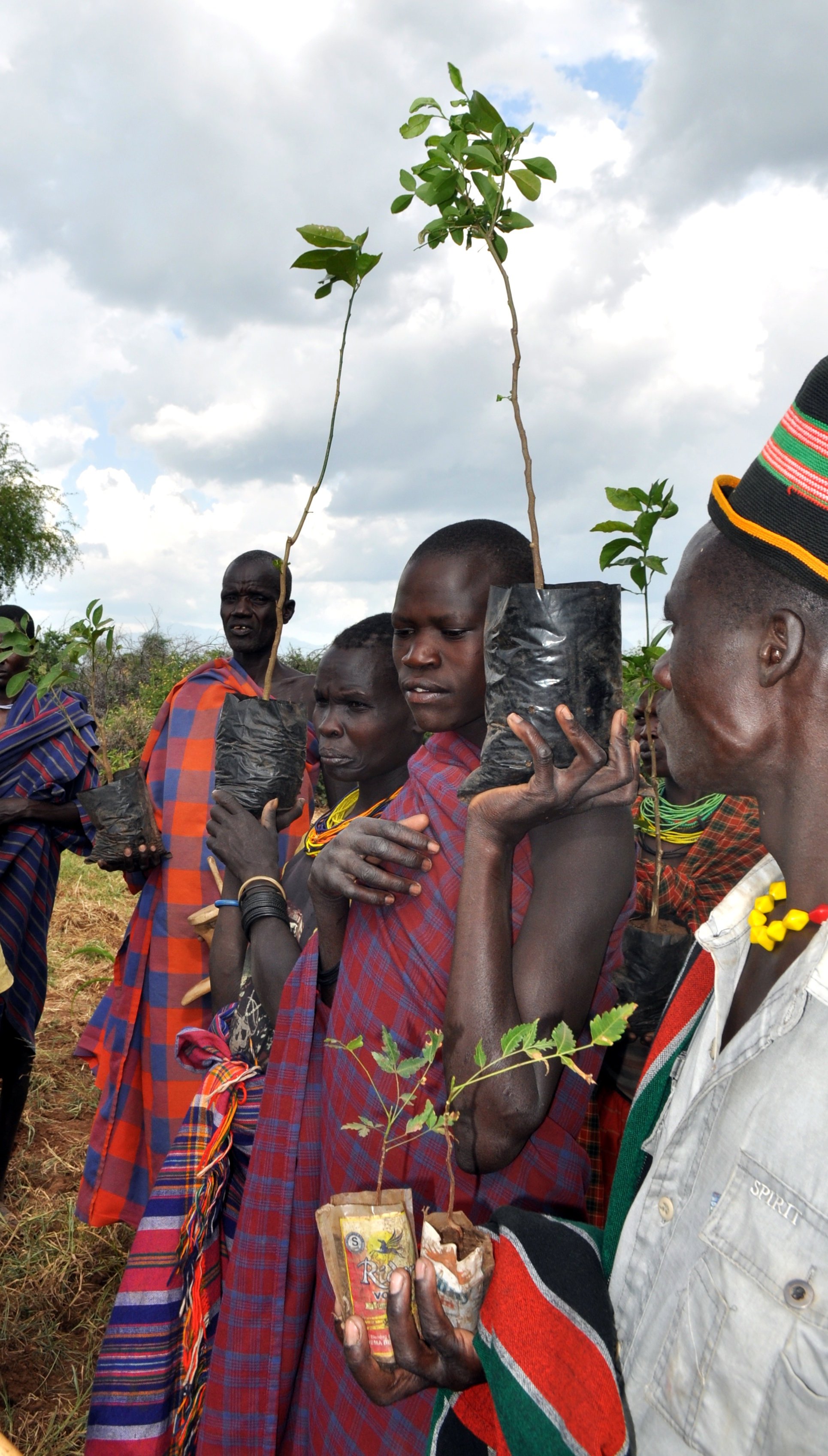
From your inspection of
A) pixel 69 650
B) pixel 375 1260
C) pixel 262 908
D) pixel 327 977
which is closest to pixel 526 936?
pixel 375 1260

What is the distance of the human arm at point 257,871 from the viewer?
2.16 m

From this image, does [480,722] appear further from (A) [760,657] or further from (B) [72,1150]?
(B) [72,1150]

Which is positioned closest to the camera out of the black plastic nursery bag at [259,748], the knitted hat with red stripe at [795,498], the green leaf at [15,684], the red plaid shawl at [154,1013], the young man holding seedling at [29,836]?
the knitted hat with red stripe at [795,498]

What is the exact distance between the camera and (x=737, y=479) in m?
1.15

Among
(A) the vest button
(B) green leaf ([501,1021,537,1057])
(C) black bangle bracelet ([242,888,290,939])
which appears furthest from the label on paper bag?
(C) black bangle bracelet ([242,888,290,939])

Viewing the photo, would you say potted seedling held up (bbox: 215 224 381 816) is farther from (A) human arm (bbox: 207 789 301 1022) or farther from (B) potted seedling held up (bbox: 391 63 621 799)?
(B) potted seedling held up (bbox: 391 63 621 799)

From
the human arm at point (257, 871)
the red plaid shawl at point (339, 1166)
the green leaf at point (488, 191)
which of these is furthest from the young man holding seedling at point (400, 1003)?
the green leaf at point (488, 191)

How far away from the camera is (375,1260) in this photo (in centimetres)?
115

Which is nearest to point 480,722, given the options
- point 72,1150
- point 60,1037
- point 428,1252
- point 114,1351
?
point 428,1252

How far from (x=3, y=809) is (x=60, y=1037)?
90.2 inches

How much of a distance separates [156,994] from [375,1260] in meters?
2.33

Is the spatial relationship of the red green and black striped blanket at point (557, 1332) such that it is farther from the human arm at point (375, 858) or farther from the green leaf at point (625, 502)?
the green leaf at point (625, 502)

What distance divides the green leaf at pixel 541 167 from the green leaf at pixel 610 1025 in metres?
1.21

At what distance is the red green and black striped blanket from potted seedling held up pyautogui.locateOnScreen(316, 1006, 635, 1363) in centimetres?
3
